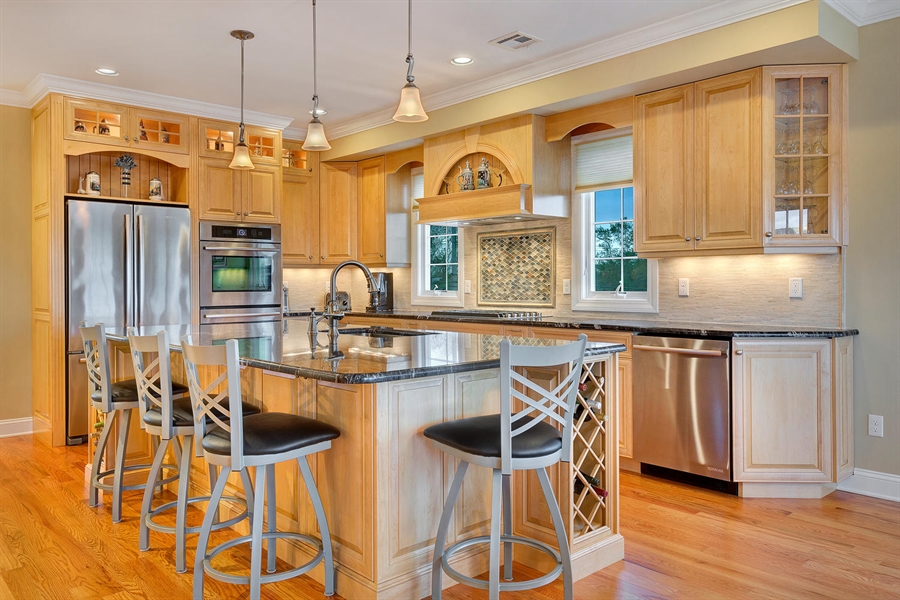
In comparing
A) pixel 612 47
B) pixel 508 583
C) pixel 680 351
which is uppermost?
pixel 612 47

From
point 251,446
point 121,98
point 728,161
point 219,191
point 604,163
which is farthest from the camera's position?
point 219,191

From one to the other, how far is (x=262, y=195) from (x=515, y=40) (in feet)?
9.51

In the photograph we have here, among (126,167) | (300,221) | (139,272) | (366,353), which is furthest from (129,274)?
(366,353)

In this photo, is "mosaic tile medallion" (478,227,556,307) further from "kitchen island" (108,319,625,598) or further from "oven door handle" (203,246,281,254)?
"kitchen island" (108,319,625,598)

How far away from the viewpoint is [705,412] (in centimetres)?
364

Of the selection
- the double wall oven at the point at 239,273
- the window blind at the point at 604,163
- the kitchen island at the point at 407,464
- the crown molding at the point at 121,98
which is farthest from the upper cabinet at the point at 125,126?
the window blind at the point at 604,163

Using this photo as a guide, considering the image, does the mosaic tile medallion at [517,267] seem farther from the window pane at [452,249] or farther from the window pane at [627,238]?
the window pane at [627,238]

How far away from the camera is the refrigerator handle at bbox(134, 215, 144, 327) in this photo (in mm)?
5070

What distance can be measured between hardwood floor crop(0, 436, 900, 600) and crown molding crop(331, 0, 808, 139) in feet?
8.66

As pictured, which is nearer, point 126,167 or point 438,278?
point 126,167

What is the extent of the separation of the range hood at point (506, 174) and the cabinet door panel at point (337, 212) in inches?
53.5

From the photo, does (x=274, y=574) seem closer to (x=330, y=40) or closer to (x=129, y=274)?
(x=330, y=40)

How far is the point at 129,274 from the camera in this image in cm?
503

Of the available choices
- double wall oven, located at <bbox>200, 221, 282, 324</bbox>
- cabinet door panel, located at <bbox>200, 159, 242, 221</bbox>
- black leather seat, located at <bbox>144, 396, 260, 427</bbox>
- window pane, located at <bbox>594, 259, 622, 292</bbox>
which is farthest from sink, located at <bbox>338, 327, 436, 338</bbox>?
cabinet door panel, located at <bbox>200, 159, 242, 221</bbox>
